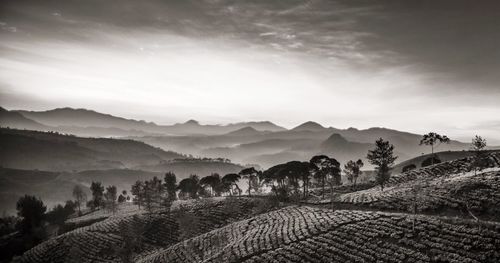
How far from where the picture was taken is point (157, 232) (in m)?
101

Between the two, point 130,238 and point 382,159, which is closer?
point 130,238

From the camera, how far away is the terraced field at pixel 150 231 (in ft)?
301

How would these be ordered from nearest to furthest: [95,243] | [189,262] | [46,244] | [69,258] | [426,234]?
[426,234], [189,262], [69,258], [95,243], [46,244]

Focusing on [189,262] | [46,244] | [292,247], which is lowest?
[46,244]

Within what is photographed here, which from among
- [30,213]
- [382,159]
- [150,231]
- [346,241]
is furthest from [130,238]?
[30,213]

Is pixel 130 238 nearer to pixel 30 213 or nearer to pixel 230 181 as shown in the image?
pixel 230 181

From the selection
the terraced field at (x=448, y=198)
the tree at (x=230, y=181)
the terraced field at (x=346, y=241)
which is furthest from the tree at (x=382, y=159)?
the tree at (x=230, y=181)

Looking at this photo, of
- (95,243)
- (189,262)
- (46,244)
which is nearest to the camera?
(189,262)

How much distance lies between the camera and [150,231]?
102562 millimetres

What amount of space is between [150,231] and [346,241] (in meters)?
67.7

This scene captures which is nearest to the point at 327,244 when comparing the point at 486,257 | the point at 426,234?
the point at 426,234

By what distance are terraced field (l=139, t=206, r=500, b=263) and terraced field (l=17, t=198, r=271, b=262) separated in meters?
16.9

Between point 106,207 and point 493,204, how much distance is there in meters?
164

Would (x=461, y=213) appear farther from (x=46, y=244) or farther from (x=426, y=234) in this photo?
(x=46, y=244)
